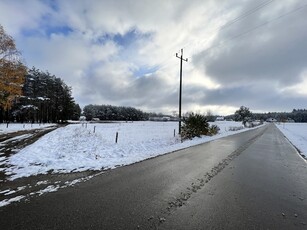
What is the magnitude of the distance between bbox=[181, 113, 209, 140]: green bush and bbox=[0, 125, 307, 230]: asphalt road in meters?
14.9

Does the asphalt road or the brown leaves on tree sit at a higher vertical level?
the brown leaves on tree

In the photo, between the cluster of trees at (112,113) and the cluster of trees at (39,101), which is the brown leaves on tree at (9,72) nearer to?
the cluster of trees at (39,101)

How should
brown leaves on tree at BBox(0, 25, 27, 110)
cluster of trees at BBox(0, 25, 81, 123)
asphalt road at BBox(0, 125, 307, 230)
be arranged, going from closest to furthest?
asphalt road at BBox(0, 125, 307, 230) < brown leaves on tree at BBox(0, 25, 27, 110) < cluster of trees at BBox(0, 25, 81, 123)

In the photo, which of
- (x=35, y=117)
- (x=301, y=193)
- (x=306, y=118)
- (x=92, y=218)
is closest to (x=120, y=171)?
(x=92, y=218)

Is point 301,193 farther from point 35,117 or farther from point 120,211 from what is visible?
point 35,117

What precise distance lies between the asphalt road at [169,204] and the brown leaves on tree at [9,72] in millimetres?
21118

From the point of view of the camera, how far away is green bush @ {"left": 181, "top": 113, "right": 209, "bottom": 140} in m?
22.5

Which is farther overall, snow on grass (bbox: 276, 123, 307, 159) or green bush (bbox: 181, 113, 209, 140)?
green bush (bbox: 181, 113, 209, 140)

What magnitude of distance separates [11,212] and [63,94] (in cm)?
6900

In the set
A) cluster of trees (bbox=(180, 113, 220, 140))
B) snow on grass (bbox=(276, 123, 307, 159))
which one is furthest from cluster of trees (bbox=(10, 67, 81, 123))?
snow on grass (bbox=(276, 123, 307, 159))

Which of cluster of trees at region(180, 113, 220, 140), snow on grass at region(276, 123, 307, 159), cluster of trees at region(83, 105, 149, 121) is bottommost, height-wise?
snow on grass at region(276, 123, 307, 159)

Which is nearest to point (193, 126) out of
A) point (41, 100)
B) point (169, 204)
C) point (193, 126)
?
point (193, 126)

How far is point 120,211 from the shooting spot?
4195 mm

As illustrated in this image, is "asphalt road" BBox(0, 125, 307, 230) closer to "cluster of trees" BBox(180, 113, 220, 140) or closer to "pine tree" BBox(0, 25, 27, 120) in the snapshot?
"cluster of trees" BBox(180, 113, 220, 140)
